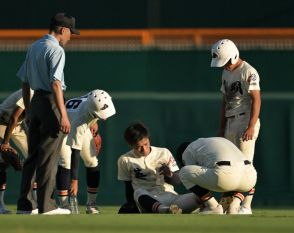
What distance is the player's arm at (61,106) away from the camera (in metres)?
10.2

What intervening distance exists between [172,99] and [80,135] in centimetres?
375

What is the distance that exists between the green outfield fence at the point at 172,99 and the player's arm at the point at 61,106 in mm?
5352

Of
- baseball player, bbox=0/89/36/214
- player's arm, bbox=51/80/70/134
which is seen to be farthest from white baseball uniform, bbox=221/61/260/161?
player's arm, bbox=51/80/70/134

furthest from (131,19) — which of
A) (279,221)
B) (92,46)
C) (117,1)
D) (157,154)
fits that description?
(279,221)

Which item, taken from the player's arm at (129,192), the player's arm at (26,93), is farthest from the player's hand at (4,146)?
the player's arm at (26,93)

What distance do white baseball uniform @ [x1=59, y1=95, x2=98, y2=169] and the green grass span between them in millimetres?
2938

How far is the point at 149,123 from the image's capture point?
1588 cm

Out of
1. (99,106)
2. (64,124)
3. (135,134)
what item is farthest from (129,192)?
(64,124)

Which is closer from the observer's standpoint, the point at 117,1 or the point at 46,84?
the point at 46,84

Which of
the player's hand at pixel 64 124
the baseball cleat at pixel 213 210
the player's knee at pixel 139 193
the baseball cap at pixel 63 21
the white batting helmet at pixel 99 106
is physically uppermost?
the baseball cap at pixel 63 21

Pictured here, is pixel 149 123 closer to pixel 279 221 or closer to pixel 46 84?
pixel 46 84

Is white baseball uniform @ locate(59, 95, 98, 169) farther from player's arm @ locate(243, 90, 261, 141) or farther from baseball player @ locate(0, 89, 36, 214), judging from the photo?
player's arm @ locate(243, 90, 261, 141)

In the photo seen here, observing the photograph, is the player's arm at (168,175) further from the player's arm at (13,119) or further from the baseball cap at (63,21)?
the baseball cap at (63,21)

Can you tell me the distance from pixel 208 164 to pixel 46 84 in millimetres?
1761
